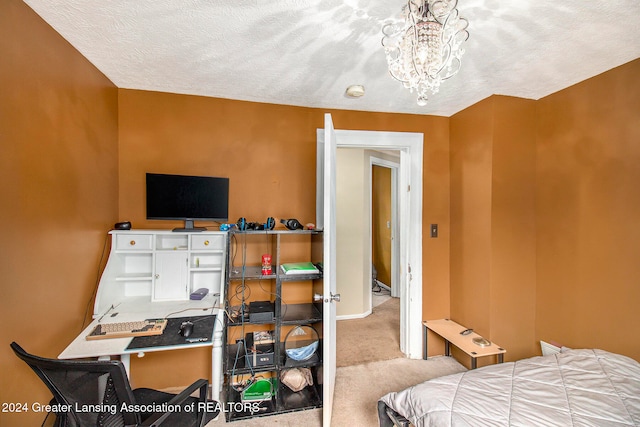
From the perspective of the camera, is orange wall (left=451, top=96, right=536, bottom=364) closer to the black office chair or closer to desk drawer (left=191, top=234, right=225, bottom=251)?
desk drawer (left=191, top=234, right=225, bottom=251)

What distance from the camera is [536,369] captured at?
5.39 ft

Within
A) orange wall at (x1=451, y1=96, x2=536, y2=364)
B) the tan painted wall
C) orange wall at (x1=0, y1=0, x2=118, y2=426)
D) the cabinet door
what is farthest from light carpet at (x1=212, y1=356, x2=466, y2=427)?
the tan painted wall

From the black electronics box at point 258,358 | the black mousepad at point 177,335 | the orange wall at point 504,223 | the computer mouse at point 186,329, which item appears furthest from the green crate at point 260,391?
the orange wall at point 504,223

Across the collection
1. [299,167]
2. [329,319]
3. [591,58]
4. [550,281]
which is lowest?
[329,319]

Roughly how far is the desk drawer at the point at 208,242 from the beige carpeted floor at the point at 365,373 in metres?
1.24

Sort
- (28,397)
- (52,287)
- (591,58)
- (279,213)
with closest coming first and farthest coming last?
1. (28,397)
2. (52,287)
3. (591,58)
4. (279,213)

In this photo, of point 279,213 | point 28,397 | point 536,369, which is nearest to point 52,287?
point 28,397

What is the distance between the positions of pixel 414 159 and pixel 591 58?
4.56ft

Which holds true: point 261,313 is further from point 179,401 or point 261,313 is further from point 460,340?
point 460,340

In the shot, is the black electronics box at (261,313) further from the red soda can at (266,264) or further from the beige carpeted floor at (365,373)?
the beige carpeted floor at (365,373)

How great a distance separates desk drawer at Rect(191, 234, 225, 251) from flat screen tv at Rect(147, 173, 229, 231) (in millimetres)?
85

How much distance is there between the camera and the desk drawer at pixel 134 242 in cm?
211

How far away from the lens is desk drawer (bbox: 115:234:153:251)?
83.2 inches

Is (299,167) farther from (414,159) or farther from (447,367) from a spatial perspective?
(447,367)
